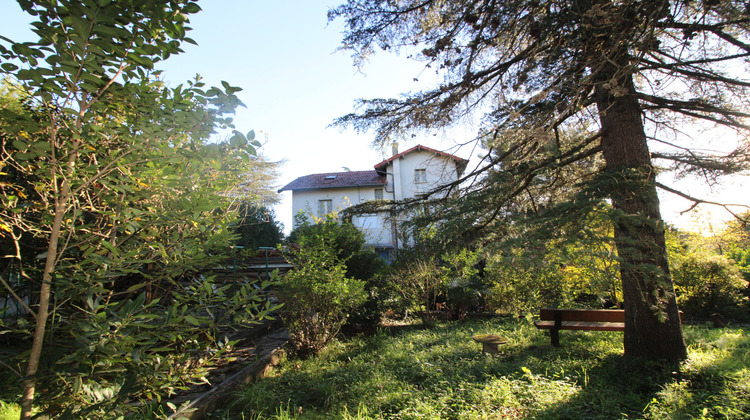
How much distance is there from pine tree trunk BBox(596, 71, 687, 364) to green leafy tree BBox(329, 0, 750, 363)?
0.05 ft

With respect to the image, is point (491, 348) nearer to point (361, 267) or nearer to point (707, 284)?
point (361, 267)

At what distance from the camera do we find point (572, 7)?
3932 mm

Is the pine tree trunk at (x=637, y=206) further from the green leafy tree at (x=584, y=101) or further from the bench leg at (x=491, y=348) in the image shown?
the bench leg at (x=491, y=348)

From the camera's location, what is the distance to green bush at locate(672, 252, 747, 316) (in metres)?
7.70

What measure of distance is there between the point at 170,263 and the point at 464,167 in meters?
5.09

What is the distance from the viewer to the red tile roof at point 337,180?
66.6ft

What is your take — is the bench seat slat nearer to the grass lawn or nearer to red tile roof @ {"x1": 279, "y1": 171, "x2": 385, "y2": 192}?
the grass lawn

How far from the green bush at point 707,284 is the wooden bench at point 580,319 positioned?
9.82 ft

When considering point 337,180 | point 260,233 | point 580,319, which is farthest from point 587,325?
point 337,180

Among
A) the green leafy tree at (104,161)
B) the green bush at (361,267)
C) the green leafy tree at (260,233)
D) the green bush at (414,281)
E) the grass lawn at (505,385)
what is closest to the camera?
the green leafy tree at (104,161)

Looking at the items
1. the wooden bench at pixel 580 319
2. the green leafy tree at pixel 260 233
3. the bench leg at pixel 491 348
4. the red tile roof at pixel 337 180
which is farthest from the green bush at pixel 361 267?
the red tile roof at pixel 337 180

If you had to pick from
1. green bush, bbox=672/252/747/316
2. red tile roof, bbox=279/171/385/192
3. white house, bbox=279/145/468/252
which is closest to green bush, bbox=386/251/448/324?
green bush, bbox=672/252/747/316

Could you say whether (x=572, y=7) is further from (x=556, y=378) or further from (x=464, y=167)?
(x=556, y=378)

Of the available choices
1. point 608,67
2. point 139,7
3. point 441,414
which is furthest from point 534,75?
point 139,7
